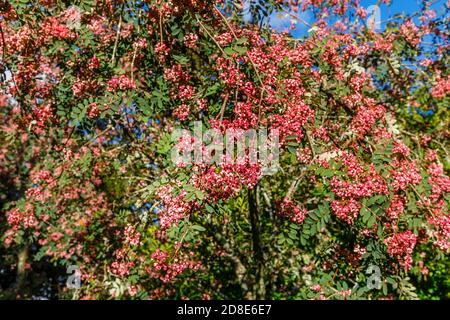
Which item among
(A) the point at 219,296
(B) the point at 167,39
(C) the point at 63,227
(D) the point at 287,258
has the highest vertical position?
(B) the point at 167,39

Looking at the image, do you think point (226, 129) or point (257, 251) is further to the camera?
point (257, 251)

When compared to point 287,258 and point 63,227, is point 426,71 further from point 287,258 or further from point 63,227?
point 63,227

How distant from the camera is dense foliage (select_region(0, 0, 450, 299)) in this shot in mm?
3576

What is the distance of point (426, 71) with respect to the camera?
6.80m

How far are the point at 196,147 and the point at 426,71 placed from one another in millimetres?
4987

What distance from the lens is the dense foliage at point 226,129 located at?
3576mm

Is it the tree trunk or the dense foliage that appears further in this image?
the tree trunk

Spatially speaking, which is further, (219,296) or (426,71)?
(219,296)

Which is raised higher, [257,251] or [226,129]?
[226,129]

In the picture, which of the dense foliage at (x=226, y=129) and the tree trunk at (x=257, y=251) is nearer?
Result: the dense foliage at (x=226, y=129)

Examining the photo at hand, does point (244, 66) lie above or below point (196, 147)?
above

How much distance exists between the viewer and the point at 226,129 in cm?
325
